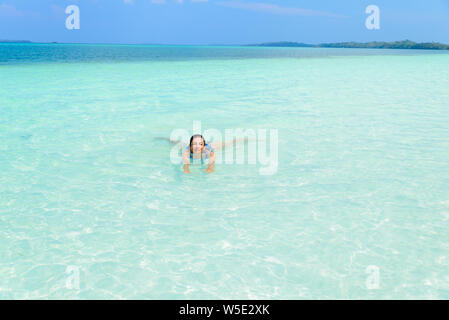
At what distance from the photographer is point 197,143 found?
23.3 ft

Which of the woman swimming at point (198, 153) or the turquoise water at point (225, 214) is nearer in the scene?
the turquoise water at point (225, 214)

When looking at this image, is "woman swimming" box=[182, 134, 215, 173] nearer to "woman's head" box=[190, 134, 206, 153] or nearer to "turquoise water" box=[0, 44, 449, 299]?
"woman's head" box=[190, 134, 206, 153]

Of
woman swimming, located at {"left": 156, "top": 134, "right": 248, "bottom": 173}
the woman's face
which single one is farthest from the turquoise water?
the woman's face

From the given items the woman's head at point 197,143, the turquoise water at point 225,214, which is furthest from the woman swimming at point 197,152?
the turquoise water at point 225,214

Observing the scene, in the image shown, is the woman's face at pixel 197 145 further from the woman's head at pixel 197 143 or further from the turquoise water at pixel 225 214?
the turquoise water at pixel 225 214

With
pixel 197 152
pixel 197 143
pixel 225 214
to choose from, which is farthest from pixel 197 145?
pixel 225 214

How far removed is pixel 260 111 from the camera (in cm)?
1330

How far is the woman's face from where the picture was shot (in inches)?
278

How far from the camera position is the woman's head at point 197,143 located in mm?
7055

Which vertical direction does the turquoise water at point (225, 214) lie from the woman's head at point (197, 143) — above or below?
below

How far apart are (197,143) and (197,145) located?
0.05 m

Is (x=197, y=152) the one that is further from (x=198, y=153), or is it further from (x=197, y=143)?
(x=197, y=143)
